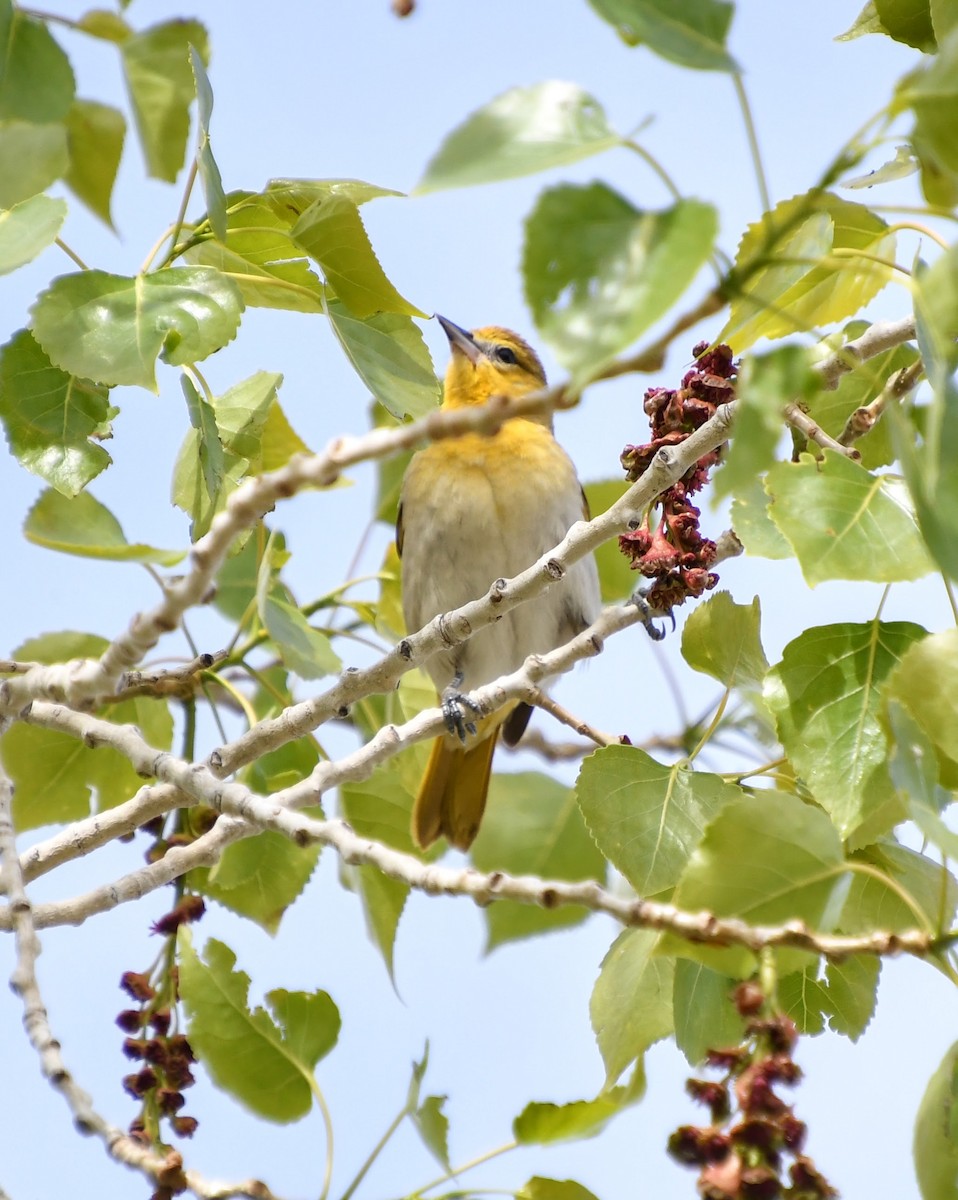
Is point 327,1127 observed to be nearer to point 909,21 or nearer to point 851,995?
point 851,995

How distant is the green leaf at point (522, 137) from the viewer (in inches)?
48.7

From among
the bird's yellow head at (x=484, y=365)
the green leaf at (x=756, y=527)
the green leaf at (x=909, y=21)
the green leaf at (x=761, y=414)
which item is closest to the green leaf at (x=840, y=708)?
the green leaf at (x=756, y=527)

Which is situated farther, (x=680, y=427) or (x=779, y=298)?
(x=680, y=427)

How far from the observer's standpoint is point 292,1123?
98.6 inches

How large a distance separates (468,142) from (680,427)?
4.50 feet

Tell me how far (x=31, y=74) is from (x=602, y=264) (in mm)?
1202

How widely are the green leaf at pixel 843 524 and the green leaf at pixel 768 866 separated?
19.9 inches

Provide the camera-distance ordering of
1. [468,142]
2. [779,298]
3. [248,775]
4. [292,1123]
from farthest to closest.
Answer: [248,775], [292,1123], [779,298], [468,142]

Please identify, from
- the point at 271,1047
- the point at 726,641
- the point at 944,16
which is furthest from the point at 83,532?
the point at 944,16

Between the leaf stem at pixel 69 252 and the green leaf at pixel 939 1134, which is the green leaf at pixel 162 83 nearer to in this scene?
the leaf stem at pixel 69 252

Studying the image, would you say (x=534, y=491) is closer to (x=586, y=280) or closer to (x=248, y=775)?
(x=248, y=775)

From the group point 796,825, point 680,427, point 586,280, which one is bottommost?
point 796,825

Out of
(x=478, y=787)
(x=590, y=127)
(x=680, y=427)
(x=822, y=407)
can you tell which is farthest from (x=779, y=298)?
(x=478, y=787)

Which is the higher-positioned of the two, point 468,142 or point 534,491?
point 534,491
